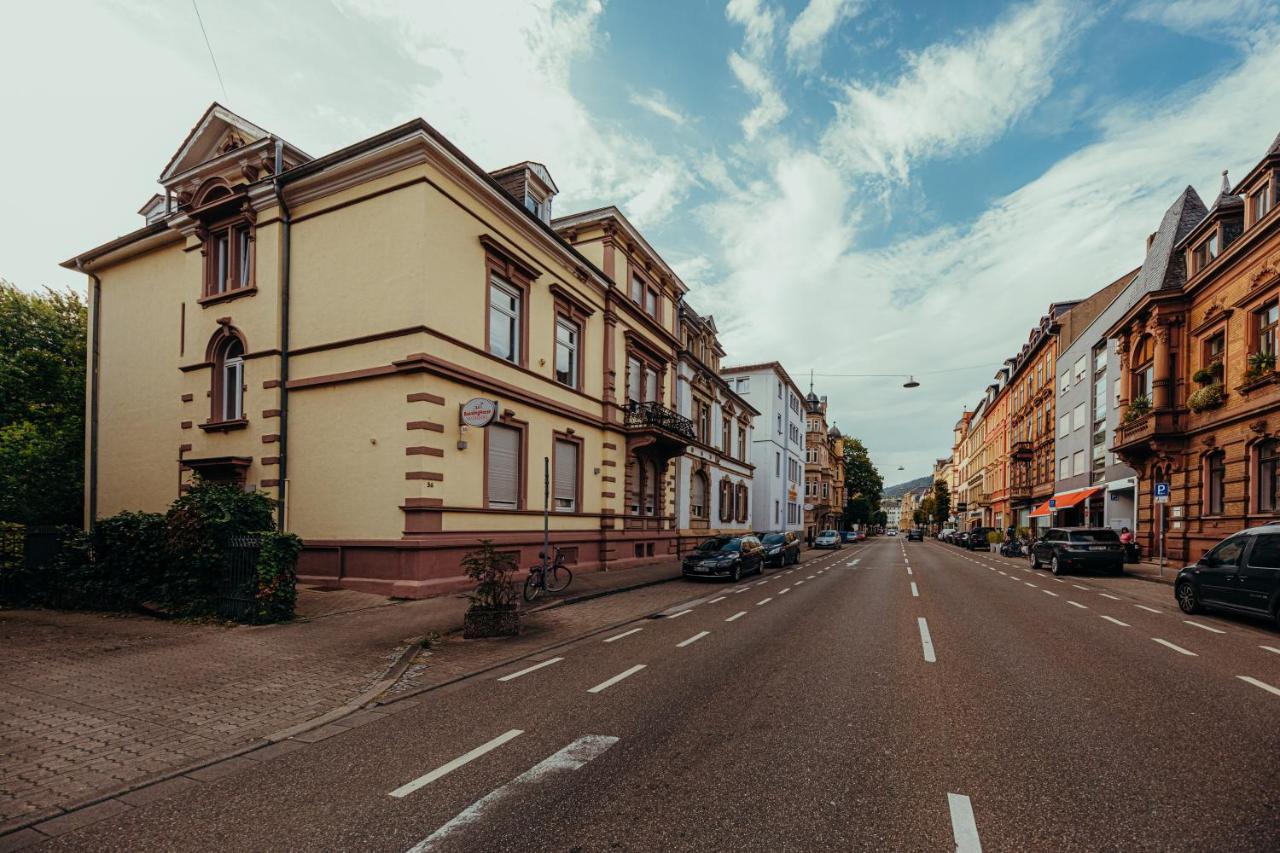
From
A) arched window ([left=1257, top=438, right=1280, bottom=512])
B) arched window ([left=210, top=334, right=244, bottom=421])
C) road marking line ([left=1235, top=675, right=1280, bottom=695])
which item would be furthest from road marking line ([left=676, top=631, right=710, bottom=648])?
arched window ([left=1257, top=438, right=1280, bottom=512])

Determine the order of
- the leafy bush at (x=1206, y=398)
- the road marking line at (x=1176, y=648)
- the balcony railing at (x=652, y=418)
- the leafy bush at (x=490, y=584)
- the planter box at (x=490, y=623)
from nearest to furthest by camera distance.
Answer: the road marking line at (x=1176, y=648) → the planter box at (x=490, y=623) → the leafy bush at (x=490, y=584) → the leafy bush at (x=1206, y=398) → the balcony railing at (x=652, y=418)

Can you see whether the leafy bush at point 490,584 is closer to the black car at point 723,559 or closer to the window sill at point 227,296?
the black car at point 723,559

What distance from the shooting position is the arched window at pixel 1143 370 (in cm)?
2548

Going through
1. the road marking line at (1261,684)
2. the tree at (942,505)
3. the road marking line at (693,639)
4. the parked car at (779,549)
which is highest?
the road marking line at (1261,684)

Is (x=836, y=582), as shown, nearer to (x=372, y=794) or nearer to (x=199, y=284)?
(x=372, y=794)

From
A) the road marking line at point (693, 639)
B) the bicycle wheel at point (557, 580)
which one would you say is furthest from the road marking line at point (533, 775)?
the bicycle wheel at point (557, 580)

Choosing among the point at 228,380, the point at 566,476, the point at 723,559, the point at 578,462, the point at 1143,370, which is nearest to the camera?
the point at 228,380

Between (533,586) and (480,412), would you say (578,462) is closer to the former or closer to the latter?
(480,412)

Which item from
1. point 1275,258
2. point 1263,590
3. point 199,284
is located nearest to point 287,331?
point 199,284

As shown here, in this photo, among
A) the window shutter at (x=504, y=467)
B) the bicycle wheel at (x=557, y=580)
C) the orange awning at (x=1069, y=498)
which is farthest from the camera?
the orange awning at (x=1069, y=498)

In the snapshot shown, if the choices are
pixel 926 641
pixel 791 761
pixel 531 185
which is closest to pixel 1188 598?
pixel 926 641

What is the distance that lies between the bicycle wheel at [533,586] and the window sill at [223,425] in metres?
9.23

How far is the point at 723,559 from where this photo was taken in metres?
19.4

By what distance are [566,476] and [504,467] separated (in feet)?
11.6
